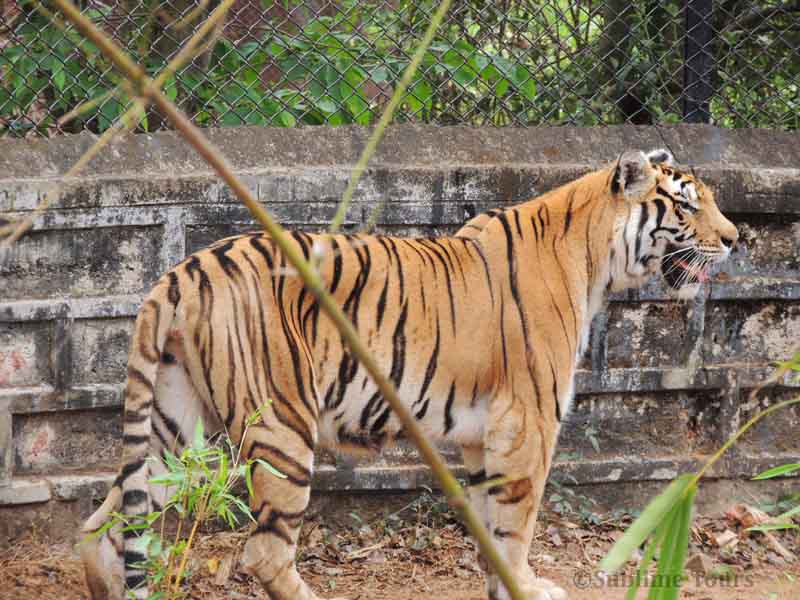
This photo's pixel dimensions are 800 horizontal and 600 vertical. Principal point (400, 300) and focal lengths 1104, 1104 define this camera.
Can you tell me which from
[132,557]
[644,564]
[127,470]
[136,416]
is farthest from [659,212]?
[644,564]

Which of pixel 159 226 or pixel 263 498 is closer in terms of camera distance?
pixel 263 498

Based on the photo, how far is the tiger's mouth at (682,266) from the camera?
4699 millimetres

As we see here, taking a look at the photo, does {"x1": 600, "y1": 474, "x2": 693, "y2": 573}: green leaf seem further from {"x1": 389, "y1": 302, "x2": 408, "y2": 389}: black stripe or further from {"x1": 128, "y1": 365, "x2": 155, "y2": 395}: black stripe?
{"x1": 389, "y1": 302, "x2": 408, "y2": 389}: black stripe

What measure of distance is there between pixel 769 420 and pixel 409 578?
218 cm

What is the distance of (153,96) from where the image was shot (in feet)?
3.22

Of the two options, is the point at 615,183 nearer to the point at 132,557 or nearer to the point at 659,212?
the point at 659,212

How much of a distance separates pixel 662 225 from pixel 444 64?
5.19ft

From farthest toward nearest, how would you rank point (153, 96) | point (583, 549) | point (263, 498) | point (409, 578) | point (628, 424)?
point (628, 424) < point (583, 549) < point (409, 578) < point (263, 498) < point (153, 96)

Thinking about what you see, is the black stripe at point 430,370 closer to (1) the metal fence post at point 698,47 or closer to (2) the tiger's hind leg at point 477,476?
(2) the tiger's hind leg at point 477,476

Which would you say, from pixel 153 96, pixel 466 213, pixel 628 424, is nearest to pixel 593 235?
pixel 466 213

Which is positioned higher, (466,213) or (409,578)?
(466,213)

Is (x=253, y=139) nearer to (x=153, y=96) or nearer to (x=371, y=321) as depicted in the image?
(x=371, y=321)

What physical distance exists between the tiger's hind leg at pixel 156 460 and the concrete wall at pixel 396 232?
3.16 feet

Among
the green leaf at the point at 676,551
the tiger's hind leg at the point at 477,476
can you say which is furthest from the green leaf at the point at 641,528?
the tiger's hind leg at the point at 477,476
